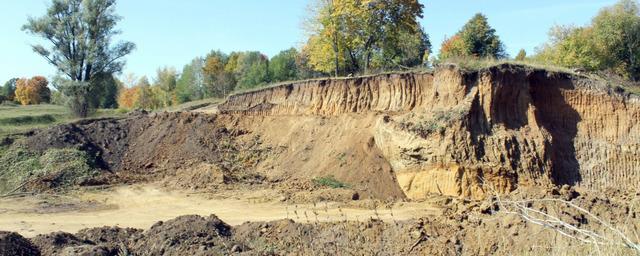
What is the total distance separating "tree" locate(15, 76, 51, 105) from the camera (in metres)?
74.5

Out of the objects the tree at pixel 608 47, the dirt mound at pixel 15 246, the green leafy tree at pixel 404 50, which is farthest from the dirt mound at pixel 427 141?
the tree at pixel 608 47

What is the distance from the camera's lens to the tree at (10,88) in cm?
7780

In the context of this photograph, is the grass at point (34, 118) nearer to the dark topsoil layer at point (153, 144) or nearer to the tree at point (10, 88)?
the dark topsoil layer at point (153, 144)

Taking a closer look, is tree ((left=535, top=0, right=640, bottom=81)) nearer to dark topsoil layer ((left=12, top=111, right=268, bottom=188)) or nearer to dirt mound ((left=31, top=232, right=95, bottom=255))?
dark topsoil layer ((left=12, top=111, right=268, bottom=188))

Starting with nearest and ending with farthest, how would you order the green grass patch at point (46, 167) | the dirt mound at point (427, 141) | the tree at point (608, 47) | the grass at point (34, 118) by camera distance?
the dirt mound at point (427, 141) → the green grass patch at point (46, 167) → the grass at point (34, 118) → the tree at point (608, 47)

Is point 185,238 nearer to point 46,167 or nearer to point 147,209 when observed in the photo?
point 147,209

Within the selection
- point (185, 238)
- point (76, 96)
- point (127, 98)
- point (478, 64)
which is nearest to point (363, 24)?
point (478, 64)

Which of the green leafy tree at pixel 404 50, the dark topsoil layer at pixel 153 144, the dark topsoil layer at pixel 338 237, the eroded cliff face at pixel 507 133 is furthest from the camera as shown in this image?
the green leafy tree at pixel 404 50

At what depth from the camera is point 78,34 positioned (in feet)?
127

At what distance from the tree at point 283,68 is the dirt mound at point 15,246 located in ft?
182

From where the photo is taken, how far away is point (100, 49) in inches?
1540

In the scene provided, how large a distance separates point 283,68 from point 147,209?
49.5 metres

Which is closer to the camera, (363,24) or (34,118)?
(363,24)

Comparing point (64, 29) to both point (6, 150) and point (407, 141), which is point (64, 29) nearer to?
point (6, 150)
